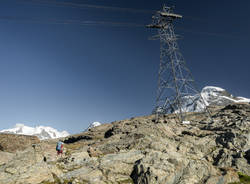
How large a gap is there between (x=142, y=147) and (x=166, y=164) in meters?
7.74

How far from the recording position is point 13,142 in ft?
114

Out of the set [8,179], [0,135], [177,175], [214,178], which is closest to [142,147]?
[177,175]

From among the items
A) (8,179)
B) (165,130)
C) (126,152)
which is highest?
(165,130)

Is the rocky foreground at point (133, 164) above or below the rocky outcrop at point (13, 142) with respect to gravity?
below

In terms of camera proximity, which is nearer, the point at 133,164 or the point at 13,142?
the point at 133,164

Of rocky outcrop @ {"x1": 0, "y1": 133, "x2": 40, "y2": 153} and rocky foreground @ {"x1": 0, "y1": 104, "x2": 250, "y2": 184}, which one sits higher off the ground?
rocky outcrop @ {"x1": 0, "y1": 133, "x2": 40, "y2": 153}

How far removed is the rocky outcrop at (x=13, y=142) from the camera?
110 ft

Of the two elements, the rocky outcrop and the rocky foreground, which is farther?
the rocky outcrop

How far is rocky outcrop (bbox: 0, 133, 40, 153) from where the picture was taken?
110ft

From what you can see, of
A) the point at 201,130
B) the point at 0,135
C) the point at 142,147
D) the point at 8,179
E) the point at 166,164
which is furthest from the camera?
the point at 201,130

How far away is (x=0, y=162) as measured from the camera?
25.4 meters

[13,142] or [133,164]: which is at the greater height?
[13,142]

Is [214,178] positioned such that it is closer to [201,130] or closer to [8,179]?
[8,179]

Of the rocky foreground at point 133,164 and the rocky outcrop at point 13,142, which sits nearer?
the rocky foreground at point 133,164
